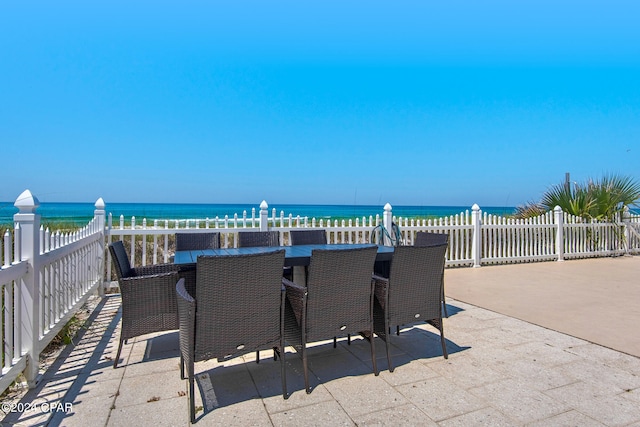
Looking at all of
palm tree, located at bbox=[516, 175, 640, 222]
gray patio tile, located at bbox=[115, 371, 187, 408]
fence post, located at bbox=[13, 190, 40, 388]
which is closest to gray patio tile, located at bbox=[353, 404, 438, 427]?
gray patio tile, located at bbox=[115, 371, 187, 408]

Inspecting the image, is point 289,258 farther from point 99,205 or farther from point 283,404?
point 99,205

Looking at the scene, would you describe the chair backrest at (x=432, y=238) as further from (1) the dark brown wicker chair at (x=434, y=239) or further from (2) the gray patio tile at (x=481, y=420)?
(2) the gray patio tile at (x=481, y=420)

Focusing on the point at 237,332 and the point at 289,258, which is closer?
the point at 237,332

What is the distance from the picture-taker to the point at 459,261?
6727mm

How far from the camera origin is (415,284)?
7.98 ft

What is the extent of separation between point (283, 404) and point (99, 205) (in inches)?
167

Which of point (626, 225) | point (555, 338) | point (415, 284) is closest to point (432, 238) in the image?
point (555, 338)

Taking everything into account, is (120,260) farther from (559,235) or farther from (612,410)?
(559,235)

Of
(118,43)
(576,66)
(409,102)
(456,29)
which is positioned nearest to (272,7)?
(118,43)

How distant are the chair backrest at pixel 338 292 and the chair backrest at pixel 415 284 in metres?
0.20

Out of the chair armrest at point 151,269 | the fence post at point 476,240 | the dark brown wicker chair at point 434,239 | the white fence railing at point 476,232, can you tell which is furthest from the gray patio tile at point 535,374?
the fence post at point 476,240

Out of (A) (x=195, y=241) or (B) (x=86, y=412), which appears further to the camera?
(A) (x=195, y=241)

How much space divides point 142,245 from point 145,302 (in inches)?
128

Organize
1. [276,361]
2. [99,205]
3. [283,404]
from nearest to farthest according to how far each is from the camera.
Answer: [283,404] → [276,361] → [99,205]
